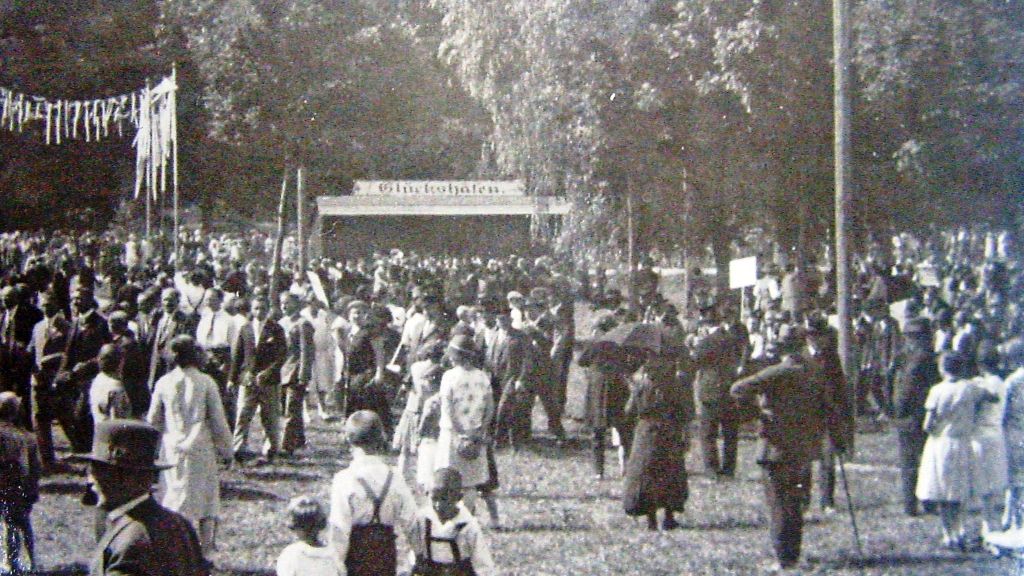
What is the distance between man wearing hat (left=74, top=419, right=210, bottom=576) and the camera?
4.38 meters

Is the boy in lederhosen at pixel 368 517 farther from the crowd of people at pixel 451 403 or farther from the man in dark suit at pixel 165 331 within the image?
the man in dark suit at pixel 165 331

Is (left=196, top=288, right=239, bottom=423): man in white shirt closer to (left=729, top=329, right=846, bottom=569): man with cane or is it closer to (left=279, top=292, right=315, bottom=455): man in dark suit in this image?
(left=279, top=292, right=315, bottom=455): man in dark suit

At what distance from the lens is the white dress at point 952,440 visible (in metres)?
9.87

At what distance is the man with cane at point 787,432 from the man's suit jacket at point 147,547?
18.1 feet

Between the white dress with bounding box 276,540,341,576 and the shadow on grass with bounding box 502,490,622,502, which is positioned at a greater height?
the white dress with bounding box 276,540,341,576

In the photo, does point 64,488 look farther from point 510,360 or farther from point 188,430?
point 510,360

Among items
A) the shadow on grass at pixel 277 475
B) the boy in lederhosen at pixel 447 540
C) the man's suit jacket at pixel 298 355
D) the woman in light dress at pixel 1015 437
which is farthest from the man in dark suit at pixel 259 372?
the woman in light dress at pixel 1015 437

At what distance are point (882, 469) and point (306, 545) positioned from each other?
9059 millimetres

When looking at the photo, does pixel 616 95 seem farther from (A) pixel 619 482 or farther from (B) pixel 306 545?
(B) pixel 306 545

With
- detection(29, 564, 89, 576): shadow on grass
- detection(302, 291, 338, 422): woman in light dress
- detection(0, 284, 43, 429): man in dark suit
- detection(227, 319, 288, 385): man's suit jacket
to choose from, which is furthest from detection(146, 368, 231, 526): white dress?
detection(302, 291, 338, 422): woman in light dress

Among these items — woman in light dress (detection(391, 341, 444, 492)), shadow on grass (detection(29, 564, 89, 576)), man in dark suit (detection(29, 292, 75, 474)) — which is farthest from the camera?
man in dark suit (detection(29, 292, 75, 474))

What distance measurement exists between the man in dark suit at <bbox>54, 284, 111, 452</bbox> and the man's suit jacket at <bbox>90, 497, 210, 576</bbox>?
7.96 meters

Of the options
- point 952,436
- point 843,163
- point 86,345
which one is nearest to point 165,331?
point 86,345

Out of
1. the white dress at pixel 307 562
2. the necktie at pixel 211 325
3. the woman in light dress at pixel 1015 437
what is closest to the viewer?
the white dress at pixel 307 562
